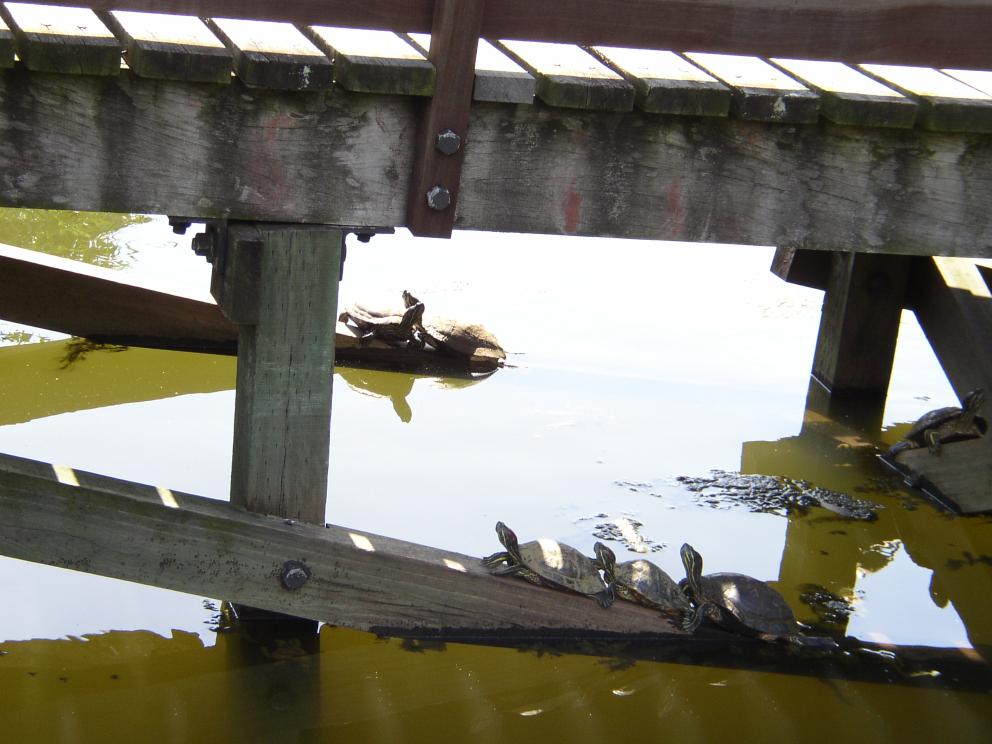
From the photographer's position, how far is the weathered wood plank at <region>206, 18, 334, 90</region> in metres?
2.76

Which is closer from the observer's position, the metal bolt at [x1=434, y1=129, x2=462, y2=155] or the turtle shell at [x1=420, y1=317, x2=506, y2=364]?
the metal bolt at [x1=434, y1=129, x2=462, y2=155]

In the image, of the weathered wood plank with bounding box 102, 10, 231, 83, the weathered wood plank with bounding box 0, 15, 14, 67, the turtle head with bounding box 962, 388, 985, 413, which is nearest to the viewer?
the weathered wood plank with bounding box 0, 15, 14, 67

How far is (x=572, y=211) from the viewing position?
3.15 meters

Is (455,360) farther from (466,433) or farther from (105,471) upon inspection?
(105,471)

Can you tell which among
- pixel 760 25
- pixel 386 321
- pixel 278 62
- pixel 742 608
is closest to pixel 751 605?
pixel 742 608

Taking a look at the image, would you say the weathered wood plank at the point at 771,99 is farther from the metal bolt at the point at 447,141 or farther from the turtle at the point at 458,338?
the turtle at the point at 458,338

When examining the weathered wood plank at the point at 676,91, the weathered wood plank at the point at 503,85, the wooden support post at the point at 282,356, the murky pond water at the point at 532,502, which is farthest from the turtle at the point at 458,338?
the weathered wood plank at the point at 503,85

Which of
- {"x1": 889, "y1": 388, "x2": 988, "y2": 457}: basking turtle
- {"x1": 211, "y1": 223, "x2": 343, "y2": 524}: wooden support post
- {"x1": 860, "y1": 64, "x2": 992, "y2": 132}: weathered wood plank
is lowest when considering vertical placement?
{"x1": 211, "y1": 223, "x2": 343, "y2": 524}: wooden support post

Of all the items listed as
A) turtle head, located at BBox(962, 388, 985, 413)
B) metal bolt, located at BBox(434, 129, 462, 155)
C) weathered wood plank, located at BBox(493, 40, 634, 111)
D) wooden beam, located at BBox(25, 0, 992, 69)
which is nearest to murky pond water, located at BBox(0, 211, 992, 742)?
turtle head, located at BBox(962, 388, 985, 413)

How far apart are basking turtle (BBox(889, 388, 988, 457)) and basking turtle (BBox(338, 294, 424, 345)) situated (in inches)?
89.9

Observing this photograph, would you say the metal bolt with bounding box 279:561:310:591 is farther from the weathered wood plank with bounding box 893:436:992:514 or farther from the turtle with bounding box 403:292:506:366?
the turtle with bounding box 403:292:506:366

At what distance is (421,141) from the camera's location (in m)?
3.00

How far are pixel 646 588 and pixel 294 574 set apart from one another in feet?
3.64

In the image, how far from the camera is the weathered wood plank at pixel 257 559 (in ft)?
9.99
